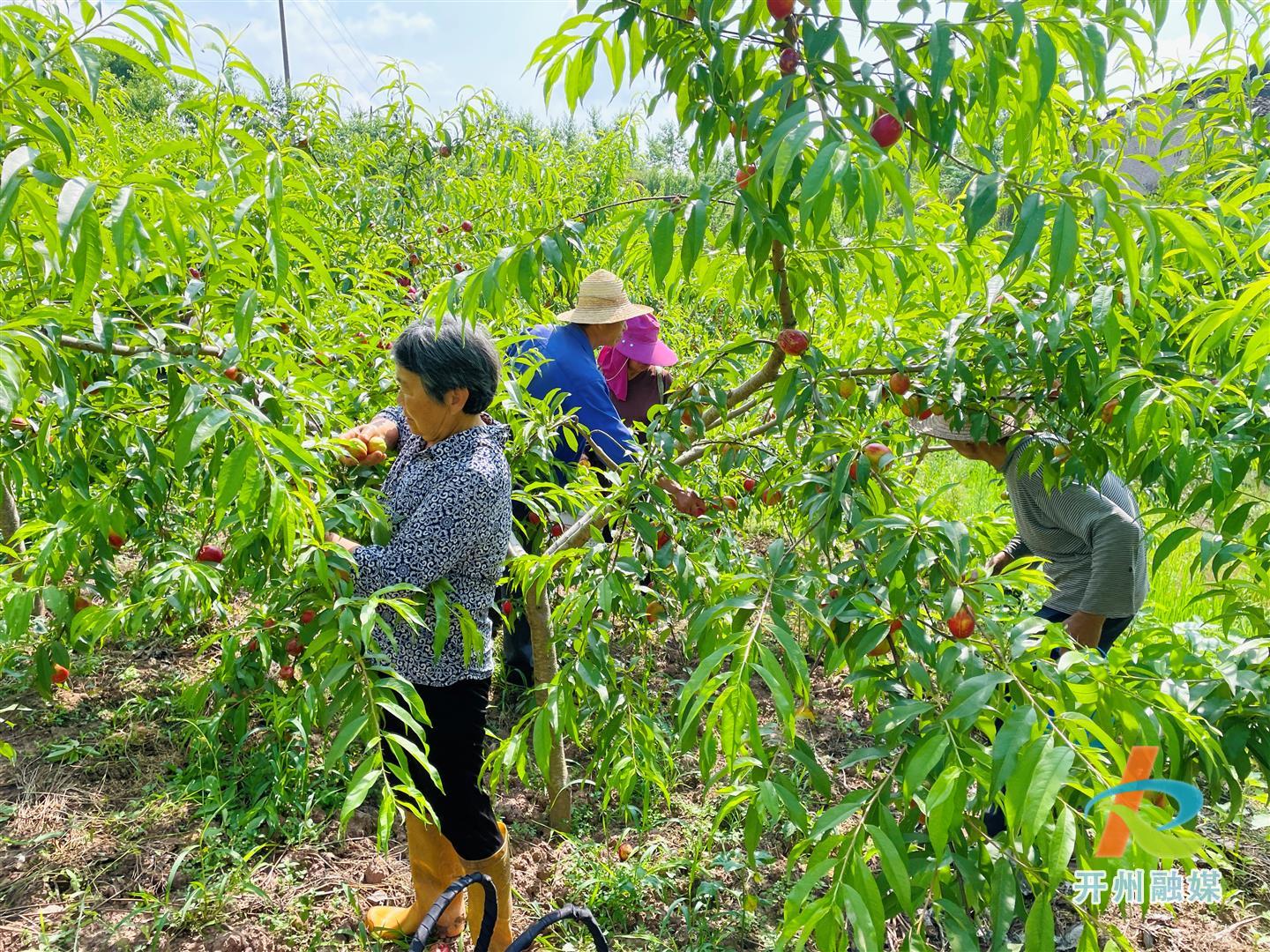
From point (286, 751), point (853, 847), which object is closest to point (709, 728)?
point (853, 847)

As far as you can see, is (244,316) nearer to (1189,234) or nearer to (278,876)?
(1189,234)

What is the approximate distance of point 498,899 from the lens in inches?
89.4

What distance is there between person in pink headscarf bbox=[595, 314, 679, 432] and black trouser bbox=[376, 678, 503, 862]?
1755mm

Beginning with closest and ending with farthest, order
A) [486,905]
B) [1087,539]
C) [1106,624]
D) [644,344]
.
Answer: [486,905] < [1087,539] < [1106,624] < [644,344]

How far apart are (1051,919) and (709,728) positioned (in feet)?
1.63

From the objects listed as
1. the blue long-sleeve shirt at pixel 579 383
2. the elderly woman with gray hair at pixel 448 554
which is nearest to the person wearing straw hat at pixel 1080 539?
the blue long-sleeve shirt at pixel 579 383

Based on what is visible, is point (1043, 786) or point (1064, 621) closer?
point (1043, 786)

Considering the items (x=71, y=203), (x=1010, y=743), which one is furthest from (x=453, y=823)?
(x=71, y=203)

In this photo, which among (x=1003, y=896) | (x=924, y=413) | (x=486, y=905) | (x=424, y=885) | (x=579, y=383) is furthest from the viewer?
(x=579, y=383)

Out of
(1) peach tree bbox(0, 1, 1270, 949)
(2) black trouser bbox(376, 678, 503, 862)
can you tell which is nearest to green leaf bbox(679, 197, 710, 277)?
(1) peach tree bbox(0, 1, 1270, 949)

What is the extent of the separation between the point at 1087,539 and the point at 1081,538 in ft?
0.05

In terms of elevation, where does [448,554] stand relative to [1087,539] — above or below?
above

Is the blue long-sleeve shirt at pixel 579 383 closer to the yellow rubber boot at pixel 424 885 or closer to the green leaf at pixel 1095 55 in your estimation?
the yellow rubber boot at pixel 424 885

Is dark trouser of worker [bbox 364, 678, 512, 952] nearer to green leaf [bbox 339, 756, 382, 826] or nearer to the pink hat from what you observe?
green leaf [bbox 339, 756, 382, 826]
